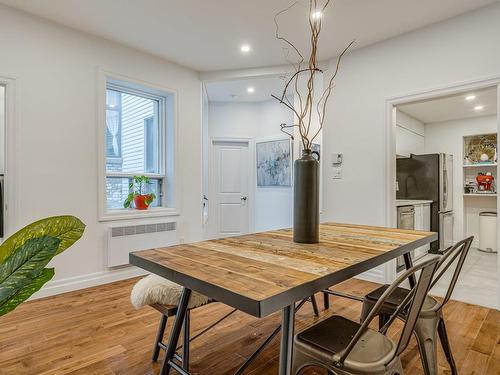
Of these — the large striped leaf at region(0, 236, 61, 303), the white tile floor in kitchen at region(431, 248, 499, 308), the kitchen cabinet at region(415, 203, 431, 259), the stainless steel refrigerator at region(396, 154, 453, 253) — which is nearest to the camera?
the large striped leaf at region(0, 236, 61, 303)

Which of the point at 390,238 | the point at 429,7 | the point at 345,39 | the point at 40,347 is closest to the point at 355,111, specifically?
the point at 345,39

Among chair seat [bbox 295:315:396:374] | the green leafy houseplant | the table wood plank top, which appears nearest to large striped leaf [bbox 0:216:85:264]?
the green leafy houseplant

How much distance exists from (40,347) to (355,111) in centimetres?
365

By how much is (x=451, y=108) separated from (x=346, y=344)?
5095mm

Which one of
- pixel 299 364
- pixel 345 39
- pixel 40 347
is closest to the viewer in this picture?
pixel 299 364

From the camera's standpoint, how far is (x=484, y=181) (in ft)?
17.4

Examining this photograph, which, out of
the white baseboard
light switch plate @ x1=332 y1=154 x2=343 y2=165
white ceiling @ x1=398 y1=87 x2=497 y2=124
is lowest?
the white baseboard

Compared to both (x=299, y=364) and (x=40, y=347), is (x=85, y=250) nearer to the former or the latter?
(x=40, y=347)

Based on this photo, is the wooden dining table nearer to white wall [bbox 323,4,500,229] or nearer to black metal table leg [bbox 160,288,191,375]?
black metal table leg [bbox 160,288,191,375]

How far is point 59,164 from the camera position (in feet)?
9.95

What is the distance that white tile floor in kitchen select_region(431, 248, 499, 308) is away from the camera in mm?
2934

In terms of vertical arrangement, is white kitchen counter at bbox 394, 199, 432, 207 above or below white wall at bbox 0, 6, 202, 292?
below

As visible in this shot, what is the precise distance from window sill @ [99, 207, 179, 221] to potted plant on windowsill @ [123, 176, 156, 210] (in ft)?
0.24

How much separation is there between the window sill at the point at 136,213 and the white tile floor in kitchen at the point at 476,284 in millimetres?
3108
